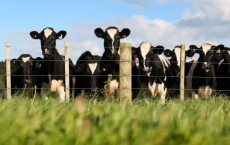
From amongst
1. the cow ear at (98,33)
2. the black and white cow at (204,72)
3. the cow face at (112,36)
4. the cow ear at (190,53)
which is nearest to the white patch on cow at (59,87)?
the cow face at (112,36)

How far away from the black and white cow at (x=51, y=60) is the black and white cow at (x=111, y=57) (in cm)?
131

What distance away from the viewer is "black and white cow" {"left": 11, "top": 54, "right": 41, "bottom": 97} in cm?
1625

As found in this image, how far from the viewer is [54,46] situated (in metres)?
16.5

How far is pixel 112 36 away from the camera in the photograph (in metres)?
15.7

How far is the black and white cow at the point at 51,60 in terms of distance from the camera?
15.6 meters

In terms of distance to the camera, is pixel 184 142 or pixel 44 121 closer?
pixel 184 142

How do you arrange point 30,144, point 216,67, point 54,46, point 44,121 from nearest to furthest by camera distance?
1. point 30,144
2. point 44,121
3. point 54,46
4. point 216,67

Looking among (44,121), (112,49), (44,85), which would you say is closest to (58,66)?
(44,85)

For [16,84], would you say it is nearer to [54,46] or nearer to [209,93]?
[54,46]

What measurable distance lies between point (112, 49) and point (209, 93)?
3.81 meters

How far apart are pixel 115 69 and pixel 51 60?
2048mm

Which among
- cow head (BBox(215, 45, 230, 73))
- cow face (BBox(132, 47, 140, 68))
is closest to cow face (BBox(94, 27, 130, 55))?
cow face (BBox(132, 47, 140, 68))

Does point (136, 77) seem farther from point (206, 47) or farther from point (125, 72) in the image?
point (125, 72)

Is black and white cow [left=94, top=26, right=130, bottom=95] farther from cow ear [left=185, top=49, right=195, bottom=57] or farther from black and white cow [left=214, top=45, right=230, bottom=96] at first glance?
black and white cow [left=214, top=45, right=230, bottom=96]
